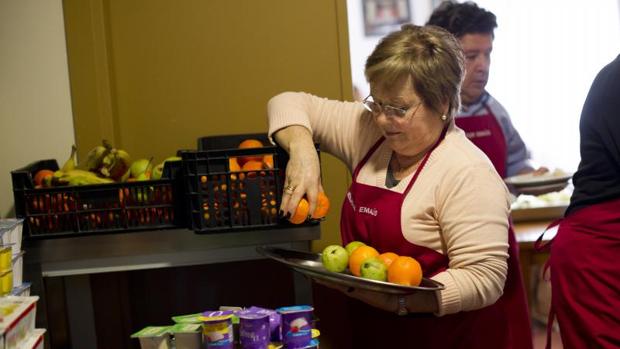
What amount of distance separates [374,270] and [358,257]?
0.23 ft

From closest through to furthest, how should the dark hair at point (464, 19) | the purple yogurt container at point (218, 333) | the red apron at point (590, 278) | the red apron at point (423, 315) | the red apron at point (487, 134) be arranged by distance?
the purple yogurt container at point (218, 333) < the red apron at point (423, 315) < the red apron at point (590, 278) < the dark hair at point (464, 19) < the red apron at point (487, 134)

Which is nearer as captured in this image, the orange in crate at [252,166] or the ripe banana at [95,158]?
the orange in crate at [252,166]

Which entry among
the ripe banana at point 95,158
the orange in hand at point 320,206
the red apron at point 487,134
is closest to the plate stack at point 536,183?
the red apron at point 487,134

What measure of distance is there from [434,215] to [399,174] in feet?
0.53

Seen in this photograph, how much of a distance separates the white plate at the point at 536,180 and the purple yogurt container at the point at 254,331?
1.62 m

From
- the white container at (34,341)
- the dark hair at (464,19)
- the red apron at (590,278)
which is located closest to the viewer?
the white container at (34,341)

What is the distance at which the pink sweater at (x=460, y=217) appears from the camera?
1652 millimetres

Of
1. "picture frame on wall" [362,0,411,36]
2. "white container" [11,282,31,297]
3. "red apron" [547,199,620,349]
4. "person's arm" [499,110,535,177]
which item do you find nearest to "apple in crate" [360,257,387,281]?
"red apron" [547,199,620,349]

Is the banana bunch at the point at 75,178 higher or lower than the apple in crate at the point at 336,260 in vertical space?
higher

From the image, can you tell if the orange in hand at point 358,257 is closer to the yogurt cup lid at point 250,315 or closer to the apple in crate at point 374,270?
the apple in crate at point 374,270

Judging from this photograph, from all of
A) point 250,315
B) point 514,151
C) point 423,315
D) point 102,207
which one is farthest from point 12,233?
point 514,151

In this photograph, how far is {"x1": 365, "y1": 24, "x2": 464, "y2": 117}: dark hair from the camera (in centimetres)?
174

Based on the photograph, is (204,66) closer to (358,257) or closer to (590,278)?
(358,257)

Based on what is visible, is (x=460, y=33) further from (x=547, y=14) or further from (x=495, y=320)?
(x=547, y=14)
